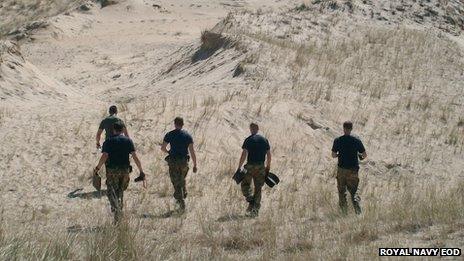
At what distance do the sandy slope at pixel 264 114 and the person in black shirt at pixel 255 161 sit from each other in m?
0.44

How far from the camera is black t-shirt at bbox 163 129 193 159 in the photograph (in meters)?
10.3

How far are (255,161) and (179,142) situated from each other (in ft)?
4.24

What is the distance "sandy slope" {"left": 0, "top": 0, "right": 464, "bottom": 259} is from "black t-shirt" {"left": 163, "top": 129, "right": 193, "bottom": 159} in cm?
103

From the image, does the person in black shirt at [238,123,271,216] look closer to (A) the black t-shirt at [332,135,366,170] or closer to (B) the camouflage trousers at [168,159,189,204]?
(B) the camouflage trousers at [168,159,189,204]

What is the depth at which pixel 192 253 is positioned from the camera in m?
7.42

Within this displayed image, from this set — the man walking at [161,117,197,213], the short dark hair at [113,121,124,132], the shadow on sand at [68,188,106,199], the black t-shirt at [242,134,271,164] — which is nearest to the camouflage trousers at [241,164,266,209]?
the black t-shirt at [242,134,271,164]

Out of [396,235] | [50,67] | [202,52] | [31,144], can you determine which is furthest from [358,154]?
[50,67]

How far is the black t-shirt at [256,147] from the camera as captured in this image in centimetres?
1020

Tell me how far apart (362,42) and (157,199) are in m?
13.3

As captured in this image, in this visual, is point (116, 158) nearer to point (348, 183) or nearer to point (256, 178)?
point (256, 178)

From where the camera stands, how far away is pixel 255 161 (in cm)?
1029

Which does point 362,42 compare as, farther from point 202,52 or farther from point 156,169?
point 156,169

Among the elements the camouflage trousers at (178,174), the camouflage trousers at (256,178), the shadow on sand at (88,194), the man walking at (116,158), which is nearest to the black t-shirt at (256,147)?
the camouflage trousers at (256,178)

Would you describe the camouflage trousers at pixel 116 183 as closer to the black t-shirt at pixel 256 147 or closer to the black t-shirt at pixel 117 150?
the black t-shirt at pixel 117 150
